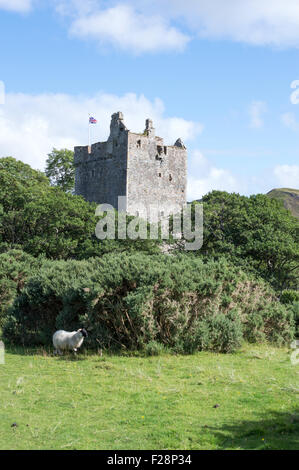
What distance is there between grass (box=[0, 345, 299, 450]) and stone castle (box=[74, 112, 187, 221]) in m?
37.0

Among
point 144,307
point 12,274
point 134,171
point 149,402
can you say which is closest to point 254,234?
point 134,171

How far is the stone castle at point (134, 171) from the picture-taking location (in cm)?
5131

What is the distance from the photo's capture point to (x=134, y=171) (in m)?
51.5

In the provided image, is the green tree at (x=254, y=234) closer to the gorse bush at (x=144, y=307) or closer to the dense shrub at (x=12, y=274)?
the dense shrub at (x=12, y=274)

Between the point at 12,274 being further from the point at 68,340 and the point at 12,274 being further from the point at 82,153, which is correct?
the point at 82,153

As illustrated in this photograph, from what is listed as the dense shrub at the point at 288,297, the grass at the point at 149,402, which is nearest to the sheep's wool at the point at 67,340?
the grass at the point at 149,402

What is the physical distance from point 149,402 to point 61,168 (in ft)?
190

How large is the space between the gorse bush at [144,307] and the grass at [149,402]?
1.04 meters

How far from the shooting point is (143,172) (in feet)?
172

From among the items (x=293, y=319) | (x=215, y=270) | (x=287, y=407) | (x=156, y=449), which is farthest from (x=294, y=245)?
(x=156, y=449)

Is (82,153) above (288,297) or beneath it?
above

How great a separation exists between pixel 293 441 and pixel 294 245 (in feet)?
102

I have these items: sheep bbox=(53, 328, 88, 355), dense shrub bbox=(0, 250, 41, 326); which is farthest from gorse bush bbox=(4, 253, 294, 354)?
dense shrub bbox=(0, 250, 41, 326)
